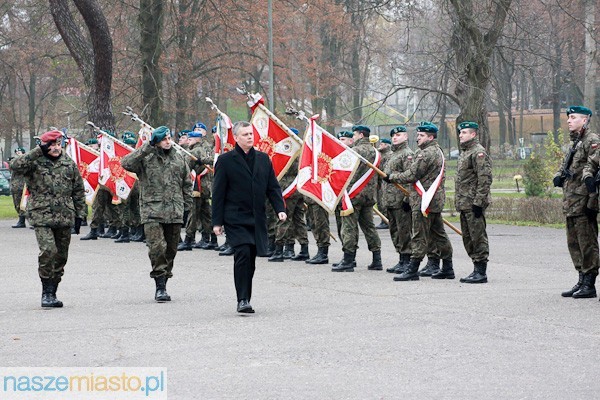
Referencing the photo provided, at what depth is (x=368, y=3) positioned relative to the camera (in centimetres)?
2734

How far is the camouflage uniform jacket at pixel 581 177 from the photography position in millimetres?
11680

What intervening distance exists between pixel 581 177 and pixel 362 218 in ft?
14.2

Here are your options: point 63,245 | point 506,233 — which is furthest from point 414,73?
point 63,245

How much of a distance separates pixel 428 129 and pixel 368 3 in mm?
13770

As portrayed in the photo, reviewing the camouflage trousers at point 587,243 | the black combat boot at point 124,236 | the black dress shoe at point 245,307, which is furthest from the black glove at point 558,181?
the black combat boot at point 124,236

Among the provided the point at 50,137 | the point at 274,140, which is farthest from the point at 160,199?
the point at 274,140

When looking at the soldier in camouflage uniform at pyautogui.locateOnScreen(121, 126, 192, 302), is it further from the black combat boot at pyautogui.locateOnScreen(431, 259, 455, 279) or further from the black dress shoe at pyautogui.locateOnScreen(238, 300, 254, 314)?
the black combat boot at pyautogui.locateOnScreen(431, 259, 455, 279)

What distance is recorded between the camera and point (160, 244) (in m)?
12.3

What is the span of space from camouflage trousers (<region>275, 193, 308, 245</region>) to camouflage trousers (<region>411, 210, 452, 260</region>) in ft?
11.1

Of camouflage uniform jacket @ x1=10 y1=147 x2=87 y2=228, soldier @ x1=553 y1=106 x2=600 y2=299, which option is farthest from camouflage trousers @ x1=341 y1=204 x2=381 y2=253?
camouflage uniform jacket @ x1=10 y1=147 x2=87 y2=228

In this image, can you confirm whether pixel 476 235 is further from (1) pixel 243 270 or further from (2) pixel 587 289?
(1) pixel 243 270

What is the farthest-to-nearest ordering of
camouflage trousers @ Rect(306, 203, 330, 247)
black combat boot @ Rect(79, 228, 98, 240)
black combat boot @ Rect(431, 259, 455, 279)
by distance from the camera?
1. black combat boot @ Rect(79, 228, 98, 240)
2. camouflage trousers @ Rect(306, 203, 330, 247)
3. black combat boot @ Rect(431, 259, 455, 279)

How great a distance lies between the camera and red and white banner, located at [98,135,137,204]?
2142 cm

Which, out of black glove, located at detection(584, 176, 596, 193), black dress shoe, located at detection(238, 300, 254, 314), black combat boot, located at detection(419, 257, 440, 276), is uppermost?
black glove, located at detection(584, 176, 596, 193)
